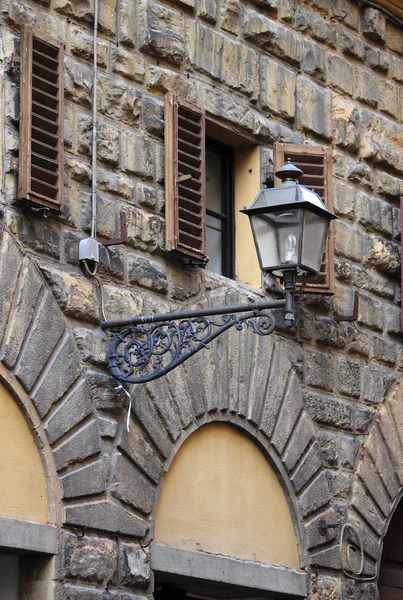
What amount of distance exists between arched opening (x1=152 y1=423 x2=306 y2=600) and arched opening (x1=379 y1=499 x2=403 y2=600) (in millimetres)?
1475

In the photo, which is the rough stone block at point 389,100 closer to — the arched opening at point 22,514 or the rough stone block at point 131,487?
the rough stone block at point 131,487

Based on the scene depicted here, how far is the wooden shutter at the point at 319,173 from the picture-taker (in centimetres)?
1088

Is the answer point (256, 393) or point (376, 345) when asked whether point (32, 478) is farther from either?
point (376, 345)

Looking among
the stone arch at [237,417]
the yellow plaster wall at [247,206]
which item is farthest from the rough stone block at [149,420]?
the yellow plaster wall at [247,206]

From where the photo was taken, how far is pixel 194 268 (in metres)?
9.96

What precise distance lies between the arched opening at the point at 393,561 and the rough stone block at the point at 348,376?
111 cm

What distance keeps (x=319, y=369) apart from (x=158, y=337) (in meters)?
2.30

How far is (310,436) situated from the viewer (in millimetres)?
10672

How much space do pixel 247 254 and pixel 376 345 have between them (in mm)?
1481

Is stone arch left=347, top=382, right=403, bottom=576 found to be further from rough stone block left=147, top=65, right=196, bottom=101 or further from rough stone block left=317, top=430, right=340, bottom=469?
rough stone block left=147, top=65, right=196, bottom=101

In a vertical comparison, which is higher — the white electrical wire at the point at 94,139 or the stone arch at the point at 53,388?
the white electrical wire at the point at 94,139

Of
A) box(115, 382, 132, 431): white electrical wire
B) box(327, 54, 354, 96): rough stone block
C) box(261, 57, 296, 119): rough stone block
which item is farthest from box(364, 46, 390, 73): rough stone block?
box(115, 382, 132, 431): white electrical wire

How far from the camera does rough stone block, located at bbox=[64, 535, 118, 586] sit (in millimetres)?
8523

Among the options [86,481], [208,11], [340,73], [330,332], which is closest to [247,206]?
[330,332]
